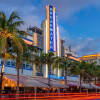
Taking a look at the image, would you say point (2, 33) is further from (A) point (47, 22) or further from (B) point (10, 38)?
(A) point (47, 22)

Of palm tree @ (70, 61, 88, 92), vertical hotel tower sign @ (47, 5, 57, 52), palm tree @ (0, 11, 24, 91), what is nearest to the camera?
palm tree @ (0, 11, 24, 91)

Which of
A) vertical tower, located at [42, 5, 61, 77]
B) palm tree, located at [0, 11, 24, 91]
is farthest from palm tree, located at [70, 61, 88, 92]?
palm tree, located at [0, 11, 24, 91]

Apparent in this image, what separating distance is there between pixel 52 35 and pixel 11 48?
33145 millimetres

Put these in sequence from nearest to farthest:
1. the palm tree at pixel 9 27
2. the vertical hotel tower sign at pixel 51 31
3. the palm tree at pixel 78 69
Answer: the palm tree at pixel 9 27
the palm tree at pixel 78 69
the vertical hotel tower sign at pixel 51 31

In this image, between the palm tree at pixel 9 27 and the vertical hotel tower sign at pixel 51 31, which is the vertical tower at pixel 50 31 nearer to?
the vertical hotel tower sign at pixel 51 31

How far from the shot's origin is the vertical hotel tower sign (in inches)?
2132

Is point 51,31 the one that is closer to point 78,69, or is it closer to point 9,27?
point 78,69

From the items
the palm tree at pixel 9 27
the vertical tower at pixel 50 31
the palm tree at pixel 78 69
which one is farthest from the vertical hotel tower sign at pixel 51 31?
the palm tree at pixel 9 27

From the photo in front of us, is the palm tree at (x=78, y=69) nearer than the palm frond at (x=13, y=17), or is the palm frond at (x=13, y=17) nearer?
the palm frond at (x=13, y=17)

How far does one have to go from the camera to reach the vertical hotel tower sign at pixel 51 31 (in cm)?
5416

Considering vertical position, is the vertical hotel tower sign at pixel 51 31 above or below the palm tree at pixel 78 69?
above

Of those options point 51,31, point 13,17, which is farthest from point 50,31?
point 13,17

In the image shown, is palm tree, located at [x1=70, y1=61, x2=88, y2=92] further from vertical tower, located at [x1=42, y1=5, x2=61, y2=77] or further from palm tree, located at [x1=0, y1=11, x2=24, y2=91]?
palm tree, located at [x1=0, y1=11, x2=24, y2=91]

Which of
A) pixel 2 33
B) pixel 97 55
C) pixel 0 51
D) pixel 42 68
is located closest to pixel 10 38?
pixel 2 33
